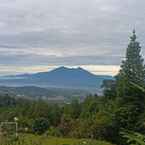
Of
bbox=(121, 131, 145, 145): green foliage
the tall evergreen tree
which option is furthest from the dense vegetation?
bbox=(121, 131, 145, 145): green foliage

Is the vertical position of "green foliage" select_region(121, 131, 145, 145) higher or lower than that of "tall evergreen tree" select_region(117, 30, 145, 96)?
lower

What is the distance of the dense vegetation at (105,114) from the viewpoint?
25527 millimetres

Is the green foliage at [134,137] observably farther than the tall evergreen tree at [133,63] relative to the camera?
No

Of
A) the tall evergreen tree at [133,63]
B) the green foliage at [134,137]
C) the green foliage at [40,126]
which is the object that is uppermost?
the tall evergreen tree at [133,63]

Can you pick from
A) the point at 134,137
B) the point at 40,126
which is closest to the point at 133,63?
the point at 40,126

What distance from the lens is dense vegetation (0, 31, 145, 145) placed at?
25.5m

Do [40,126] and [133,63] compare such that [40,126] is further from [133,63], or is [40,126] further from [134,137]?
[134,137]

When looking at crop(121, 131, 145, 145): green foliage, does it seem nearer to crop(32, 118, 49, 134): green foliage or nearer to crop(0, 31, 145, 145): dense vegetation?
crop(0, 31, 145, 145): dense vegetation

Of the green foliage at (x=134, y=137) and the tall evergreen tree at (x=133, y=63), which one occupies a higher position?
the tall evergreen tree at (x=133, y=63)

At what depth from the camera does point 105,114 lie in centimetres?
2752

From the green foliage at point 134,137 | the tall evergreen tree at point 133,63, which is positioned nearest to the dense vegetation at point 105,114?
the tall evergreen tree at point 133,63

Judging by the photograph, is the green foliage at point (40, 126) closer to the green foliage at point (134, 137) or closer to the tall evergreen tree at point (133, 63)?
the tall evergreen tree at point (133, 63)

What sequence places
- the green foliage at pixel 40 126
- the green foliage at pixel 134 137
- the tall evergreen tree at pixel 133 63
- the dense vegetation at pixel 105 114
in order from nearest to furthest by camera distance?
the green foliage at pixel 134 137, the dense vegetation at pixel 105 114, the green foliage at pixel 40 126, the tall evergreen tree at pixel 133 63

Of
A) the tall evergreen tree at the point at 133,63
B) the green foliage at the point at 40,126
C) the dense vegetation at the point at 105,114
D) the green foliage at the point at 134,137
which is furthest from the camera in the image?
the tall evergreen tree at the point at 133,63
